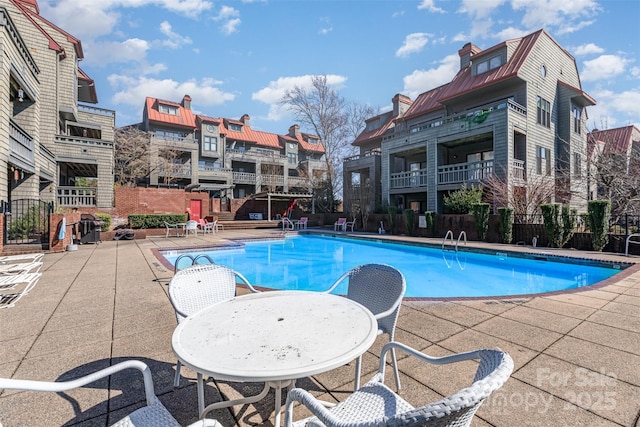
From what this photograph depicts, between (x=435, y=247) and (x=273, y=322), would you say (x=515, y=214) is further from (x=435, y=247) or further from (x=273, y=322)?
(x=273, y=322)

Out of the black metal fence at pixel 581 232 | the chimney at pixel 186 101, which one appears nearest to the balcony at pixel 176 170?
the chimney at pixel 186 101

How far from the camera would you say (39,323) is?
11.6ft

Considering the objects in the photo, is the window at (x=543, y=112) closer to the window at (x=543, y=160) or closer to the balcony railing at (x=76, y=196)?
the window at (x=543, y=160)

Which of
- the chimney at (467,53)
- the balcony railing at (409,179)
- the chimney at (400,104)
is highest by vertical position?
the chimney at (467,53)

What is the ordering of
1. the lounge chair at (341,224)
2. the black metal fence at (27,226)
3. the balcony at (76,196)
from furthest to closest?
the lounge chair at (341,224)
the balcony at (76,196)
the black metal fence at (27,226)

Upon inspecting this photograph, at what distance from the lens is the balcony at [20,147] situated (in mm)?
9958

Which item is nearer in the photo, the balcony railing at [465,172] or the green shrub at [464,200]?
the green shrub at [464,200]

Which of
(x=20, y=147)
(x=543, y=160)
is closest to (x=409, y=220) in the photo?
(x=543, y=160)

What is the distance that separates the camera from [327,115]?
2794 centimetres

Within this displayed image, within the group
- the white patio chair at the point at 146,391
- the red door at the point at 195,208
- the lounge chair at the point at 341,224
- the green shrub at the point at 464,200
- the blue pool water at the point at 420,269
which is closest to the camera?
the white patio chair at the point at 146,391

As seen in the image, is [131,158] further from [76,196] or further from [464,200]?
[464,200]

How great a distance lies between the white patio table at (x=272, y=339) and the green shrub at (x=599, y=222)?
436 inches

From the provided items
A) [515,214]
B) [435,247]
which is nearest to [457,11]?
[515,214]

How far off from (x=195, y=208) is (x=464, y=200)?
18.4 m
